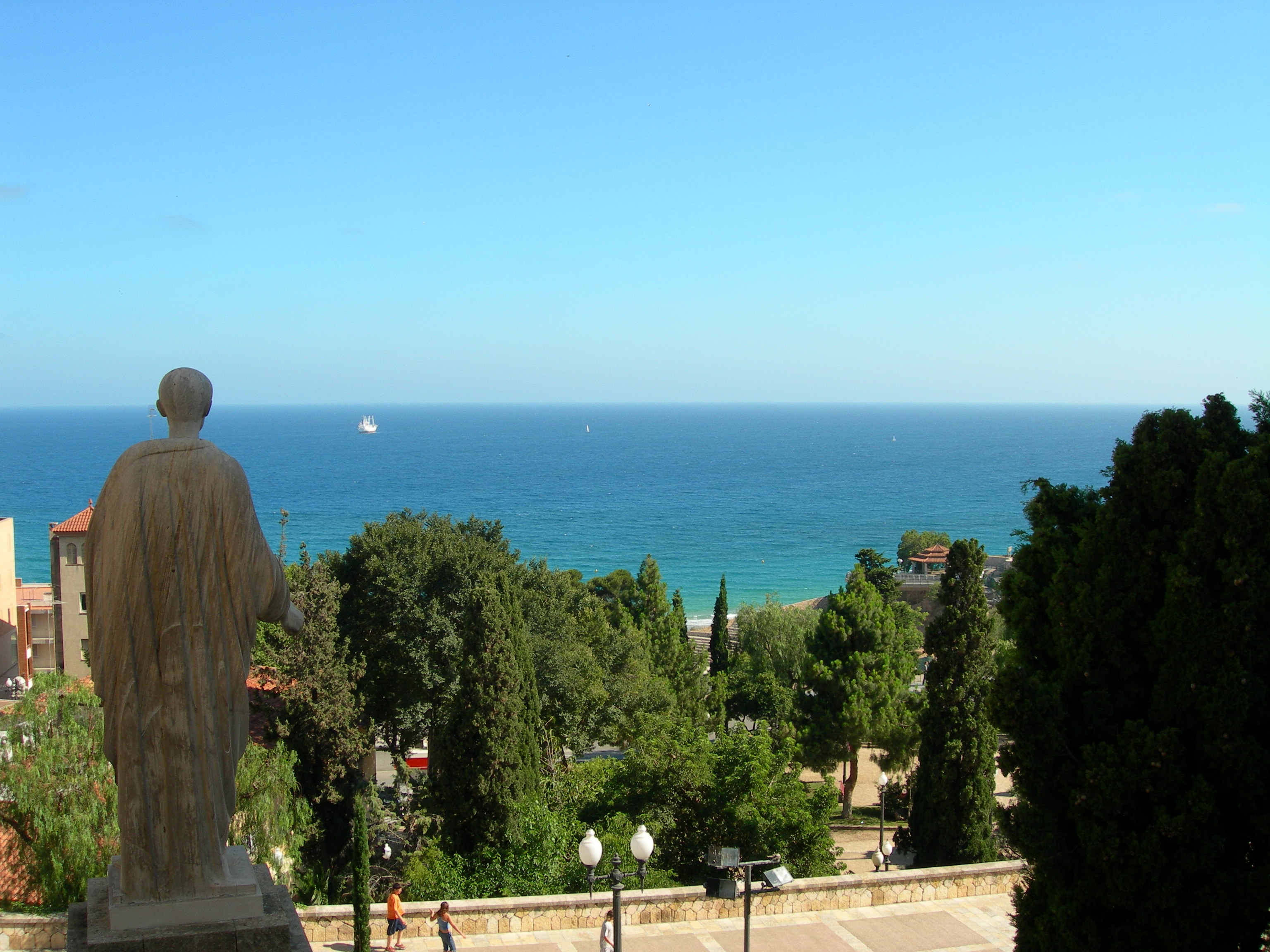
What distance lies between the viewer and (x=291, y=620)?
456 centimetres

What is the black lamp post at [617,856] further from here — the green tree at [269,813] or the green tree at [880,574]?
the green tree at [880,574]

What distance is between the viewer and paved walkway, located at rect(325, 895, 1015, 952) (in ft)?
41.8

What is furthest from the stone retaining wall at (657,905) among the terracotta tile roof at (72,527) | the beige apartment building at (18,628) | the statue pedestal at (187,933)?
the beige apartment building at (18,628)

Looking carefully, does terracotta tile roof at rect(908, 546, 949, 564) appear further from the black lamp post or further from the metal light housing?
the black lamp post

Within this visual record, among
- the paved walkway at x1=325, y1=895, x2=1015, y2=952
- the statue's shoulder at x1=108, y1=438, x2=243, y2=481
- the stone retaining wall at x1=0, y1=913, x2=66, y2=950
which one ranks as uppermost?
the statue's shoulder at x1=108, y1=438, x2=243, y2=481

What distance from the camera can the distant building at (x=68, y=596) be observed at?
1239 inches

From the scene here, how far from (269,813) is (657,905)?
6209mm

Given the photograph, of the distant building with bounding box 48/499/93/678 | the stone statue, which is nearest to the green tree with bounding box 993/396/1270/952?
the stone statue

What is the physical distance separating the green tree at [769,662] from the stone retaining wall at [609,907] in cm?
1135

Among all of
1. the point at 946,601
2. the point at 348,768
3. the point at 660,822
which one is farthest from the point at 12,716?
the point at 946,601

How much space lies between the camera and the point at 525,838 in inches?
662

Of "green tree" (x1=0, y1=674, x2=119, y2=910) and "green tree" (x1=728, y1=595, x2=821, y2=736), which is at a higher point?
"green tree" (x1=0, y1=674, x2=119, y2=910)

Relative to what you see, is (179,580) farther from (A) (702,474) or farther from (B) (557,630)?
(A) (702,474)

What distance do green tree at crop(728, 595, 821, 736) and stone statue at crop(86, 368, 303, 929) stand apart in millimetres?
22756
